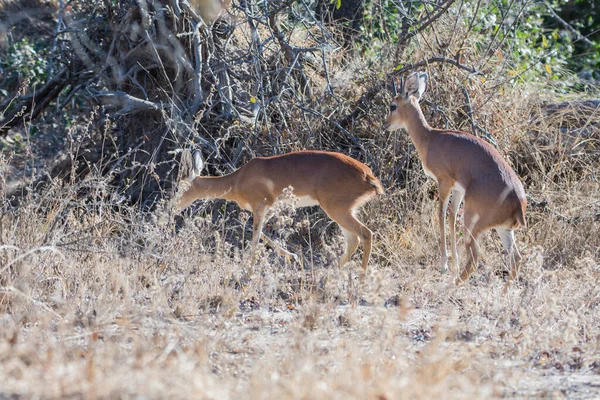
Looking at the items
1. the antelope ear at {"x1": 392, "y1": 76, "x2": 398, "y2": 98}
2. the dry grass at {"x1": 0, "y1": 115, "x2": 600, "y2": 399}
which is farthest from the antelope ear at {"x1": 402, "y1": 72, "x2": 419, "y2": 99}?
the dry grass at {"x1": 0, "y1": 115, "x2": 600, "y2": 399}

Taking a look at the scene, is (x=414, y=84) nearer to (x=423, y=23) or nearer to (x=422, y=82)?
(x=422, y=82)

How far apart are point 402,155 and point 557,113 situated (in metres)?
2.29

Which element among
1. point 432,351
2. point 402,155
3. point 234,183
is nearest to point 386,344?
point 432,351

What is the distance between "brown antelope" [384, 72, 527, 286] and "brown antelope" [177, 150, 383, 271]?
0.65m

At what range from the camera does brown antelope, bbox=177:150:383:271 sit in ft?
23.1

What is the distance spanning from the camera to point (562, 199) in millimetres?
8367

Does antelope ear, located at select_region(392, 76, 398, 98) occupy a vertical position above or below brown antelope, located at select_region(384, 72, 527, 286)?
above

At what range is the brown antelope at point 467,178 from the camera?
6.46m

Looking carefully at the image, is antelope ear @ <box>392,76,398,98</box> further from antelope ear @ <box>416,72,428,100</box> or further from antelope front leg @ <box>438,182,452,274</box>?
antelope front leg @ <box>438,182,452,274</box>

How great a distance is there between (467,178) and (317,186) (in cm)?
131

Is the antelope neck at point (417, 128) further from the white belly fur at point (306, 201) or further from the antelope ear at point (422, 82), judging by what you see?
the white belly fur at point (306, 201)

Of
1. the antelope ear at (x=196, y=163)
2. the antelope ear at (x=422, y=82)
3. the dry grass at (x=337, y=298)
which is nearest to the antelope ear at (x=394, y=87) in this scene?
the antelope ear at (x=422, y=82)

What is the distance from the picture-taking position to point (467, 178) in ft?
22.4

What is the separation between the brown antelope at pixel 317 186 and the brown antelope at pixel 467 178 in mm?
651
